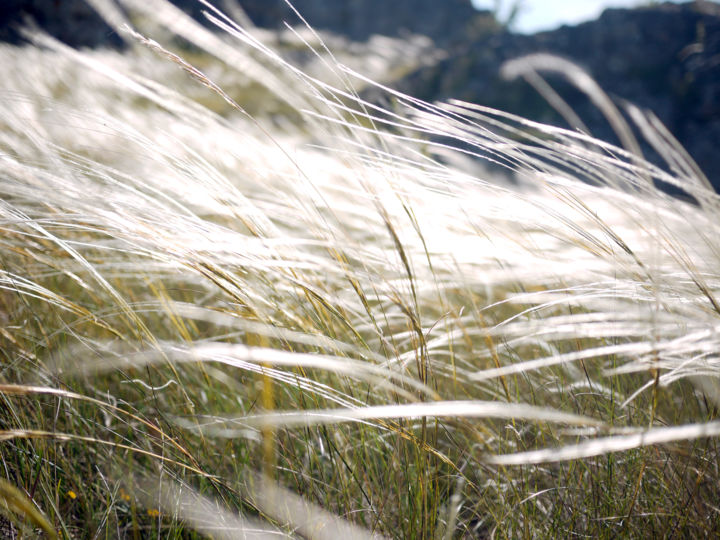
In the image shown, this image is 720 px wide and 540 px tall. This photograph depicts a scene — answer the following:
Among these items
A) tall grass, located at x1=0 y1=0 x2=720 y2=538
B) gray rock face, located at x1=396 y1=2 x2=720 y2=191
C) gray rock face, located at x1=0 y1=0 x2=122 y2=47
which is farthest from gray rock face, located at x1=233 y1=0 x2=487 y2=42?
tall grass, located at x1=0 y1=0 x2=720 y2=538

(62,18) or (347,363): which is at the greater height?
(347,363)

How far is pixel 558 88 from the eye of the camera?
31.3 ft

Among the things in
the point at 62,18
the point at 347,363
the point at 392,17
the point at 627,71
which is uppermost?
the point at 392,17

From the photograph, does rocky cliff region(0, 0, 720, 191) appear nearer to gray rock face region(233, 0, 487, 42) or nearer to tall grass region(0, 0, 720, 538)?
tall grass region(0, 0, 720, 538)

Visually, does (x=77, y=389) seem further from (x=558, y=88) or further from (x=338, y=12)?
(x=338, y=12)

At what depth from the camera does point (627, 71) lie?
975 centimetres

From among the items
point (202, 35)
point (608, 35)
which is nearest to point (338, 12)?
point (608, 35)

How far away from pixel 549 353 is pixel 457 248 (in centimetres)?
21

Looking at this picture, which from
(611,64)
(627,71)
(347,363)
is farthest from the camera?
(611,64)

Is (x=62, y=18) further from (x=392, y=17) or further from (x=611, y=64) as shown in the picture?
(x=392, y=17)

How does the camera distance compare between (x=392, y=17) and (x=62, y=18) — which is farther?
(x=392, y=17)

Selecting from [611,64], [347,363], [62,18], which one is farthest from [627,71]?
[347,363]

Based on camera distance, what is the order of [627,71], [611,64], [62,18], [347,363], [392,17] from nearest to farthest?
[347,363] → [62,18] → [627,71] → [611,64] → [392,17]

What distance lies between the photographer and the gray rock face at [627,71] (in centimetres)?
834
